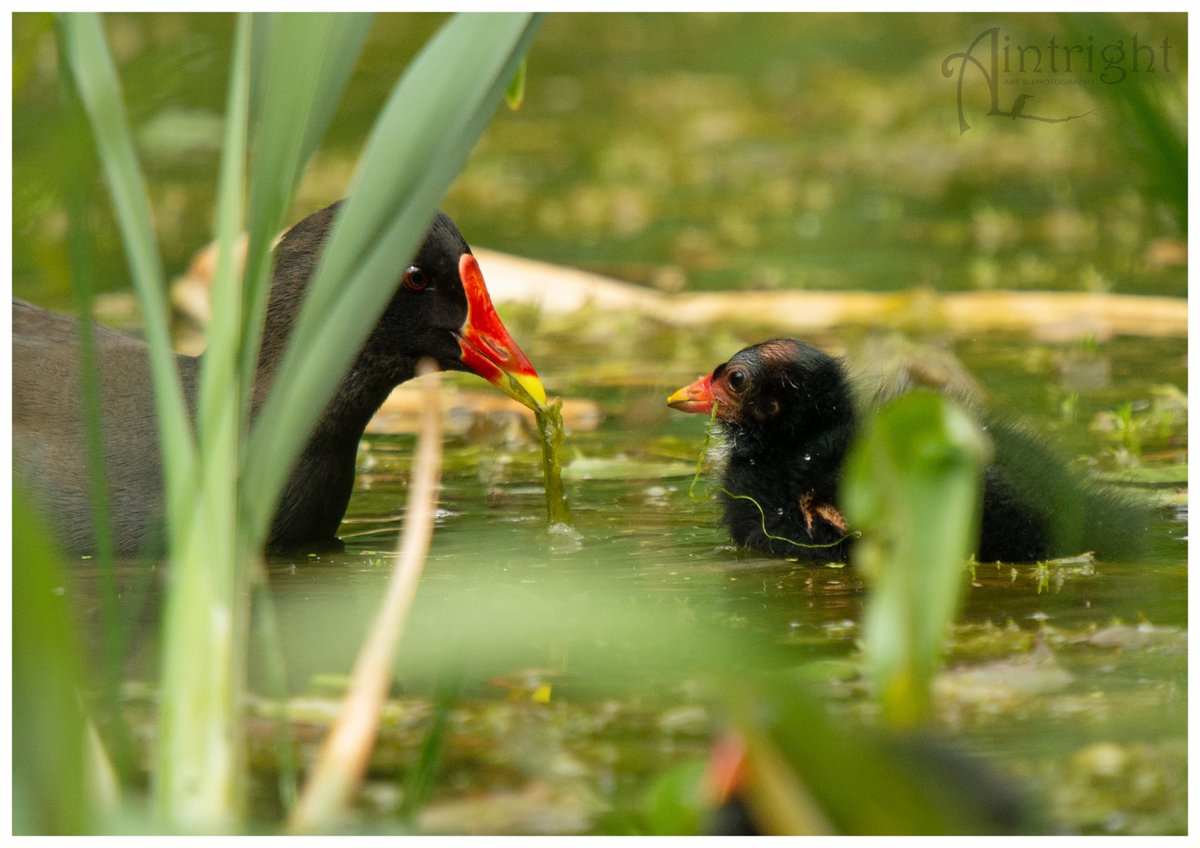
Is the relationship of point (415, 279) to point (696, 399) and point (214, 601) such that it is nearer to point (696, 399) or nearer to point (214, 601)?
point (696, 399)

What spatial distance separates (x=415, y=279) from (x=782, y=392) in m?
0.92

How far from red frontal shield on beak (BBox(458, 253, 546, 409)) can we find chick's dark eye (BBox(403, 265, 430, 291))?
0.28 ft

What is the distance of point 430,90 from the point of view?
6.40 feet

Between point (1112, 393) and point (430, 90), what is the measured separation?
145 inches

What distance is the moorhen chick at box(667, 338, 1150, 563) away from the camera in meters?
3.68

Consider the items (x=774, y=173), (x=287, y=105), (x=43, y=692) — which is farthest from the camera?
(x=774, y=173)

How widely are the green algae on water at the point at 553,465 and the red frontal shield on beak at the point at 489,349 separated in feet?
0.14

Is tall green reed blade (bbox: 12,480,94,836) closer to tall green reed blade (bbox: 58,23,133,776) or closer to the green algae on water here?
tall green reed blade (bbox: 58,23,133,776)

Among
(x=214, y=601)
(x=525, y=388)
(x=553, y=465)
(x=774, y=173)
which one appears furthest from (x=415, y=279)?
(x=774, y=173)

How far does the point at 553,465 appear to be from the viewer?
3969mm

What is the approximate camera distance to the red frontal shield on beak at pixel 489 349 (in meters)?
4.08

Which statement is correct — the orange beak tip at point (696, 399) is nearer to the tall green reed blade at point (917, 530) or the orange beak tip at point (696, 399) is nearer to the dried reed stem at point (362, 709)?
the dried reed stem at point (362, 709)

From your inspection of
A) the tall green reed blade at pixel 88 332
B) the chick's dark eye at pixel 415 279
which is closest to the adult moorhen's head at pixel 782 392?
the chick's dark eye at pixel 415 279

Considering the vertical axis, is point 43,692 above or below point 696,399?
below
